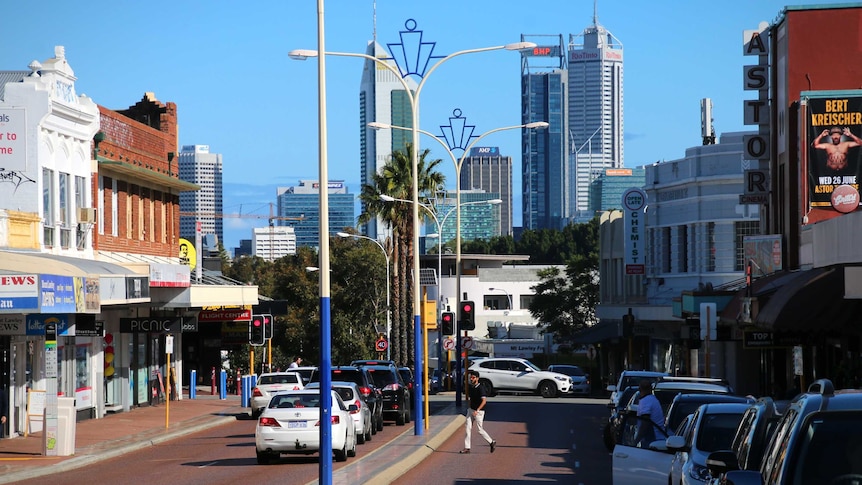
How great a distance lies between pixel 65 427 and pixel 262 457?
15.1ft

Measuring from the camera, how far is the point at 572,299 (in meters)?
99.4

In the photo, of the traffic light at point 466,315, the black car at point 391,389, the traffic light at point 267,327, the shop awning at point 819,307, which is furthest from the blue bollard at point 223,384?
the shop awning at point 819,307

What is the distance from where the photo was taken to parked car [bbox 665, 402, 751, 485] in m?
13.5

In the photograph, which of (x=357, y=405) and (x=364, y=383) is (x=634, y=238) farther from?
(x=357, y=405)

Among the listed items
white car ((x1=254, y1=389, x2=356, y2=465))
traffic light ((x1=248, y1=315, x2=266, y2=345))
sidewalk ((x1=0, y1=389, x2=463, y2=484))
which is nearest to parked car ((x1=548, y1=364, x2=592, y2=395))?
sidewalk ((x1=0, y1=389, x2=463, y2=484))

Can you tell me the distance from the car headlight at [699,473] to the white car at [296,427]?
1312 centimetres

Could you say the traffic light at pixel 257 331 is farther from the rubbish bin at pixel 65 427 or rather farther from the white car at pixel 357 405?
the rubbish bin at pixel 65 427

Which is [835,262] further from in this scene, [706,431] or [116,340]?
[116,340]

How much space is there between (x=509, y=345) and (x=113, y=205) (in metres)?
58.3

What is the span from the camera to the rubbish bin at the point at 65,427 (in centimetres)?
2692

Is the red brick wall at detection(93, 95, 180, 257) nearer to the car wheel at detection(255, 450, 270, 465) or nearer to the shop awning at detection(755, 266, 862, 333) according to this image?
the car wheel at detection(255, 450, 270, 465)

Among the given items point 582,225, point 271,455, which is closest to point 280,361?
point 271,455

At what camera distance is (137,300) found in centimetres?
3731

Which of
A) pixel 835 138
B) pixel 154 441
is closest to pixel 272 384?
pixel 154 441
